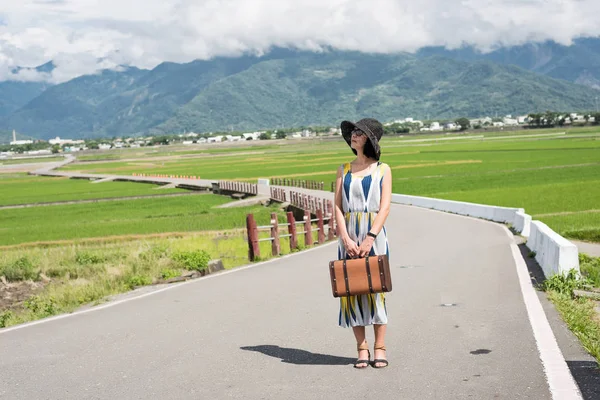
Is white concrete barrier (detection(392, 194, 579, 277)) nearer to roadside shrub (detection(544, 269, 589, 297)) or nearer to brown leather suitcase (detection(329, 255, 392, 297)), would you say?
roadside shrub (detection(544, 269, 589, 297))

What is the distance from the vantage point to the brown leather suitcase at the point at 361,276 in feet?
23.5

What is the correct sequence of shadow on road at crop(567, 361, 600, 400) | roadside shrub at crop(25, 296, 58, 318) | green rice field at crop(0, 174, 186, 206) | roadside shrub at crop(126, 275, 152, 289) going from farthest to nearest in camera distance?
green rice field at crop(0, 174, 186, 206), roadside shrub at crop(126, 275, 152, 289), roadside shrub at crop(25, 296, 58, 318), shadow on road at crop(567, 361, 600, 400)

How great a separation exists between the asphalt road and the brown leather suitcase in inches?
27.7

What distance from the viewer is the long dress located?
24.2 ft

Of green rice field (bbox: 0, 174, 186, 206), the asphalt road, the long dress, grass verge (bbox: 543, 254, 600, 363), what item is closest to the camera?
the asphalt road

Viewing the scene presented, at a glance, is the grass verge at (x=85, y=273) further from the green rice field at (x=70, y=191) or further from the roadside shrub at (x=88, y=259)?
the green rice field at (x=70, y=191)

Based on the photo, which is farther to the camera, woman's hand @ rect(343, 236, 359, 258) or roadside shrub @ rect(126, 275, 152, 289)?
roadside shrub @ rect(126, 275, 152, 289)

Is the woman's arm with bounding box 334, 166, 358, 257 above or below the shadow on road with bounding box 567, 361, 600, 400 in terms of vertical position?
above

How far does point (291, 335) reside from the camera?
29.6 feet

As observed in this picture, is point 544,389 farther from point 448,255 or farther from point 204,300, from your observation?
point 448,255

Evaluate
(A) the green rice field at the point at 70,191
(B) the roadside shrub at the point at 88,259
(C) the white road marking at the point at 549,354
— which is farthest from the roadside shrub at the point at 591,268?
(A) the green rice field at the point at 70,191

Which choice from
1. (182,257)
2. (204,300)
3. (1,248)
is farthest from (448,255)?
(1,248)

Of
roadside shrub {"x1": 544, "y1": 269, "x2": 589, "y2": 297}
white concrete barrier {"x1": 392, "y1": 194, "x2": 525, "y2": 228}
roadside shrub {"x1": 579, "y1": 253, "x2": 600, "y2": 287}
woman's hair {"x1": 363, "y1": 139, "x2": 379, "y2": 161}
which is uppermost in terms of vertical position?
woman's hair {"x1": 363, "y1": 139, "x2": 379, "y2": 161}

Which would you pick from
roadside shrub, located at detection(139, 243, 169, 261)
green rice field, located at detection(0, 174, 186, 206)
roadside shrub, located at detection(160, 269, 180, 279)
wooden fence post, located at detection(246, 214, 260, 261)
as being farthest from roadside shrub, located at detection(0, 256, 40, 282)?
green rice field, located at detection(0, 174, 186, 206)
